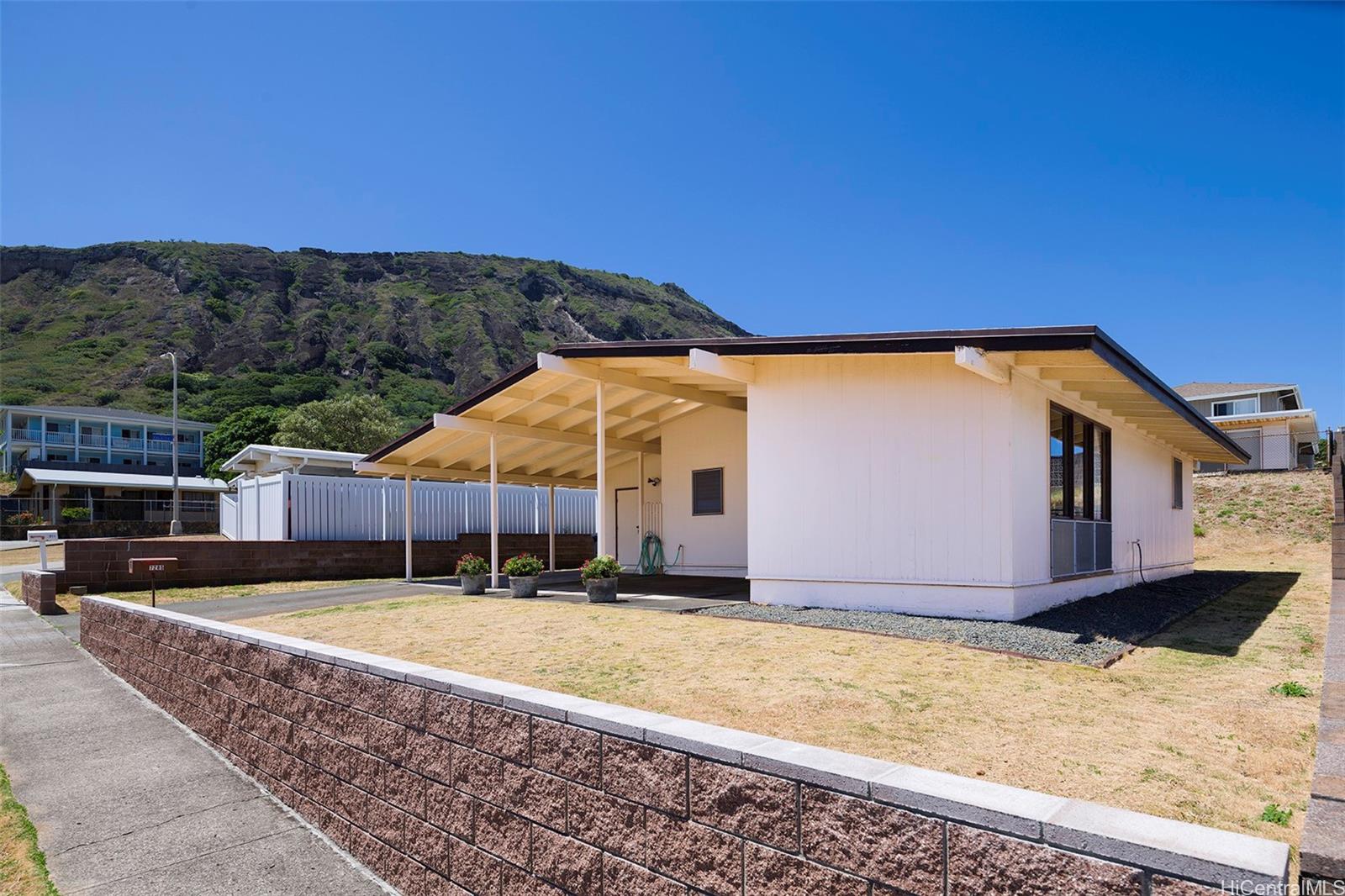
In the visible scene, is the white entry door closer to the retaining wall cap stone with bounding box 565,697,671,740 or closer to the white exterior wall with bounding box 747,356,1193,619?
the white exterior wall with bounding box 747,356,1193,619

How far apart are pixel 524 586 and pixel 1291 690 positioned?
31.4 feet

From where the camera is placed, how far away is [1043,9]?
39.7ft

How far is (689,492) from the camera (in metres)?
16.8

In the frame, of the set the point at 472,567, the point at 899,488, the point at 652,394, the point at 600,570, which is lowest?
the point at 472,567

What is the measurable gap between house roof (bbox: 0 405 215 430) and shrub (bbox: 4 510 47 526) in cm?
1682

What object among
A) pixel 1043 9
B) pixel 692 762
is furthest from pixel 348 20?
pixel 692 762

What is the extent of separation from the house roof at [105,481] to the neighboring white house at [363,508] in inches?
732

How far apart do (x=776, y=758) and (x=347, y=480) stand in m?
19.3

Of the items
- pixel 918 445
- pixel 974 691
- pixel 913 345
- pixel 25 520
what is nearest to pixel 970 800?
pixel 974 691

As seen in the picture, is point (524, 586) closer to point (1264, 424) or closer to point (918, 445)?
point (918, 445)

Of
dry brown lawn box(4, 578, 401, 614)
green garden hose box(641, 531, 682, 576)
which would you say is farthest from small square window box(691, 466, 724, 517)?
dry brown lawn box(4, 578, 401, 614)

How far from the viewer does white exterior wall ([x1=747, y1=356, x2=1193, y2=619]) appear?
9.27 m

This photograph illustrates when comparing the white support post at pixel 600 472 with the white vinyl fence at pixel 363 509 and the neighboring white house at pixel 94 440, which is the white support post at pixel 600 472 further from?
the neighboring white house at pixel 94 440

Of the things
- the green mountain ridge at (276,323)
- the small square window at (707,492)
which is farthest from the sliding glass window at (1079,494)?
the green mountain ridge at (276,323)
